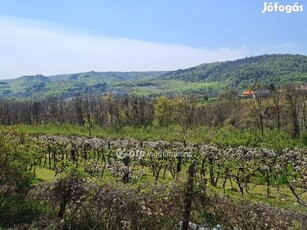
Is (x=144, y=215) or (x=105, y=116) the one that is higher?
(x=144, y=215)

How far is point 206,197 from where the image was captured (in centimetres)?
743

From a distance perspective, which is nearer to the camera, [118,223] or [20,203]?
[118,223]

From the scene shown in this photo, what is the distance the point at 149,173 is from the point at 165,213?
38.0 feet

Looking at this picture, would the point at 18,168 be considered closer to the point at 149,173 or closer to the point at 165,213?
the point at 165,213

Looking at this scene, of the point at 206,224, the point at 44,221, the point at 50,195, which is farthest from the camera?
the point at 50,195

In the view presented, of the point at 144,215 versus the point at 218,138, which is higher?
the point at 144,215

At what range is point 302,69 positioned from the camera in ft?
600

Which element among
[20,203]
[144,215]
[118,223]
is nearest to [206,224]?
[144,215]

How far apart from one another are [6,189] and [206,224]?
199 inches

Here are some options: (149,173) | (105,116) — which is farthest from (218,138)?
(105,116)

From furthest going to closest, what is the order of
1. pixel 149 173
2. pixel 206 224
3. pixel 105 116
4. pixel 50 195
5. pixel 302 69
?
pixel 302 69
pixel 105 116
pixel 149 173
pixel 50 195
pixel 206 224

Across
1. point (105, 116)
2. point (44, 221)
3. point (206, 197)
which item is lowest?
point (105, 116)

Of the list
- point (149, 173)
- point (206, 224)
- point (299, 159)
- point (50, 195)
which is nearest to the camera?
point (206, 224)

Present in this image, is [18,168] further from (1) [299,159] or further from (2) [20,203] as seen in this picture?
(1) [299,159]
